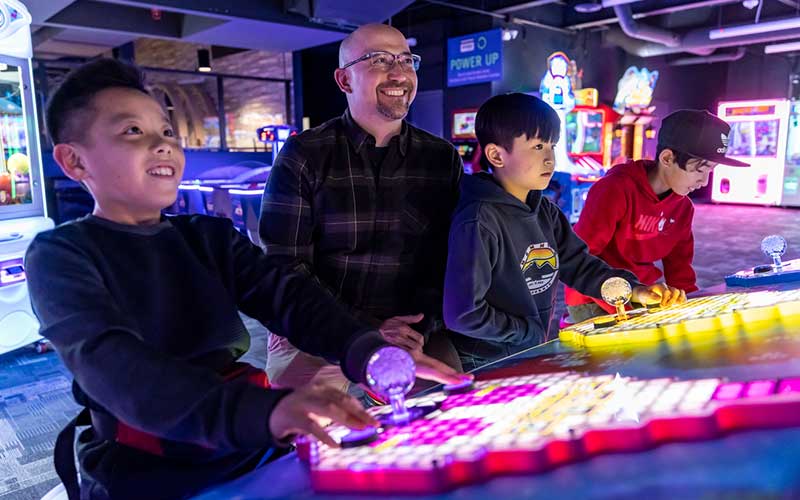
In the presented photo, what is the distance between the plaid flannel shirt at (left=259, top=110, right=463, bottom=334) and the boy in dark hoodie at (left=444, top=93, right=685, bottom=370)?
0.51 ft

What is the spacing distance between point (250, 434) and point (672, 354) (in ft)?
2.43

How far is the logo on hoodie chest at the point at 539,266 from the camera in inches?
63.3

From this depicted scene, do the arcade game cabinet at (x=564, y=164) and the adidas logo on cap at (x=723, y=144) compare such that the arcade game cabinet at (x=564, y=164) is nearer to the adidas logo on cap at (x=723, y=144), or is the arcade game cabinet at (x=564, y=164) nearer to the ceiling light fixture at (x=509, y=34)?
the ceiling light fixture at (x=509, y=34)

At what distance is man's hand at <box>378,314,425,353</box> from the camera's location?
1.46 meters

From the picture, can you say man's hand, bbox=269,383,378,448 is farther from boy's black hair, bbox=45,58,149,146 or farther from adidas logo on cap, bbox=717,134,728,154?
adidas logo on cap, bbox=717,134,728,154

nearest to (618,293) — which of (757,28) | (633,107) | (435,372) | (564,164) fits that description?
(435,372)

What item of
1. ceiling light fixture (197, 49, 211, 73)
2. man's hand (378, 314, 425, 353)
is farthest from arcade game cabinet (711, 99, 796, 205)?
man's hand (378, 314, 425, 353)

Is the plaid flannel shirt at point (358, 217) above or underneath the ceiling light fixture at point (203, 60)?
underneath

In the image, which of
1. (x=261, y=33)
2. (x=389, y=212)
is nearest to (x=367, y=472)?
(x=389, y=212)

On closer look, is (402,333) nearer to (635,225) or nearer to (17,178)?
(635,225)

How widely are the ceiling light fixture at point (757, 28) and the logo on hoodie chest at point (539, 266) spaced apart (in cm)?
→ 804

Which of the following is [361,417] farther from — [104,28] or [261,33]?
[104,28]

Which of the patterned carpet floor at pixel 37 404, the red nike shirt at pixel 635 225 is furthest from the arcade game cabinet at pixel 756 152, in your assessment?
the red nike shirt at pixel 635 225

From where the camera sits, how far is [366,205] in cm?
169
